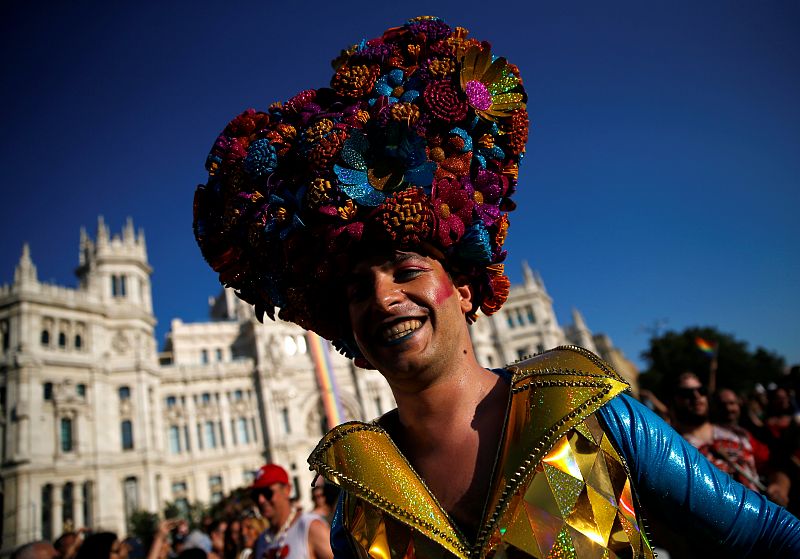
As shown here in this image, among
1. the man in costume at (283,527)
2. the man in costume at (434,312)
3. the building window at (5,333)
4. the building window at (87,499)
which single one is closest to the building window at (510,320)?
the building window at (87,499)

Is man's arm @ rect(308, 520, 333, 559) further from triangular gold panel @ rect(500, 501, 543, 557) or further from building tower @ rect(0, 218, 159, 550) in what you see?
building tower @ rect(0, 218, 159, 550)

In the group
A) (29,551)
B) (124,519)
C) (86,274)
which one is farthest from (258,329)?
(29,551)

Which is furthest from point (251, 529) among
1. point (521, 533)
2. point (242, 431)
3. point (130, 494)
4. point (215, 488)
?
point (242, 431)

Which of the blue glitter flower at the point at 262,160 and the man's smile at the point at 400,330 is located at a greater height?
the blue glitter flower at the point at 262,160

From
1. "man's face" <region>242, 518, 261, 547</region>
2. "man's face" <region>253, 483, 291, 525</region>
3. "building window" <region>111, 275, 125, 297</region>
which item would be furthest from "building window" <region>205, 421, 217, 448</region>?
"man's face" <region>253, 483, 291, 525</region>

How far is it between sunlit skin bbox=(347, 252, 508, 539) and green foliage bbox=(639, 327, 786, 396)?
51128mm

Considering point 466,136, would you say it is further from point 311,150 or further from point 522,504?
point 522,504

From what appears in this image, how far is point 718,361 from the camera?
5000 cm

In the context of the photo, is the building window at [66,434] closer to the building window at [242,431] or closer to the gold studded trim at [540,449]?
the building window at [242,431]

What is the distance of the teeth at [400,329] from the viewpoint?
6.27 ft

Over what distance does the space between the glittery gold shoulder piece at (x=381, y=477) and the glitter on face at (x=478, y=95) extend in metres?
1.34

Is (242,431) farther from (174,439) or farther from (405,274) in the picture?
(405,274)

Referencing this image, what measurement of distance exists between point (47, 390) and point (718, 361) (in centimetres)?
5606

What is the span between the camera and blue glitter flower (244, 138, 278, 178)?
6.72 ft
